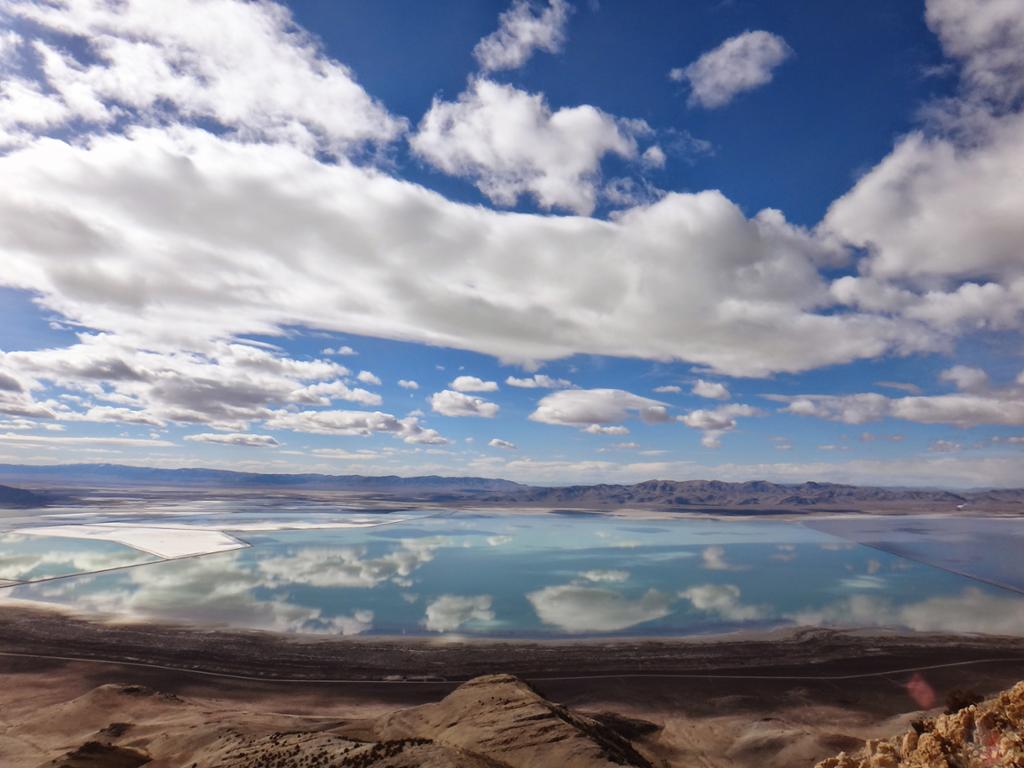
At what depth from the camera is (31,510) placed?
540ft

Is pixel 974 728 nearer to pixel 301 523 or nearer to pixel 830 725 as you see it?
pixel 830 725

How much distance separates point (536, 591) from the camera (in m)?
59.3

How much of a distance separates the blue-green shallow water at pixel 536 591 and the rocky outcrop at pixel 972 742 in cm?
2887

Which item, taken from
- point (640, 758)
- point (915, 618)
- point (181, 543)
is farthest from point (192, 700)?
point (181, 543)

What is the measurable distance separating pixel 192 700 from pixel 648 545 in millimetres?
83862

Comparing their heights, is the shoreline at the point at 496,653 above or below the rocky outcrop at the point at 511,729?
below

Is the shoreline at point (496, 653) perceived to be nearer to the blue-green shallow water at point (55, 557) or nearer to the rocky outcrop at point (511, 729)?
the rocky outcrop at point (511, 729)

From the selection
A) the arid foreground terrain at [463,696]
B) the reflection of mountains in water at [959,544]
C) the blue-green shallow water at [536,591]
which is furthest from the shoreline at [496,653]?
the reflection of mountains in water at [959,544]

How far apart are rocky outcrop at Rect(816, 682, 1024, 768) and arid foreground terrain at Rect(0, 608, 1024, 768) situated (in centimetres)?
32

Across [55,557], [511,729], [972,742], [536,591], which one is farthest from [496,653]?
[55,557]

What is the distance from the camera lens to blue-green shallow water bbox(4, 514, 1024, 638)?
46.7 meters

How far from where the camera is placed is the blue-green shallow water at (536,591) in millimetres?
46688

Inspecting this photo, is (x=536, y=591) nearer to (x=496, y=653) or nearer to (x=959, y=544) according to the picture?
(x=496, y=653)

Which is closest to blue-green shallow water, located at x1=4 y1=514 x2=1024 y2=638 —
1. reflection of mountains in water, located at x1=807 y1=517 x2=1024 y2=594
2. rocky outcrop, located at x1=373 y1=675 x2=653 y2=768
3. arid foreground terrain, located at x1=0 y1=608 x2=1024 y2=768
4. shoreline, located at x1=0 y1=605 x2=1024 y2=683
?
shoreline, located at x1=0 y1=605 x2=1024 y2=683
